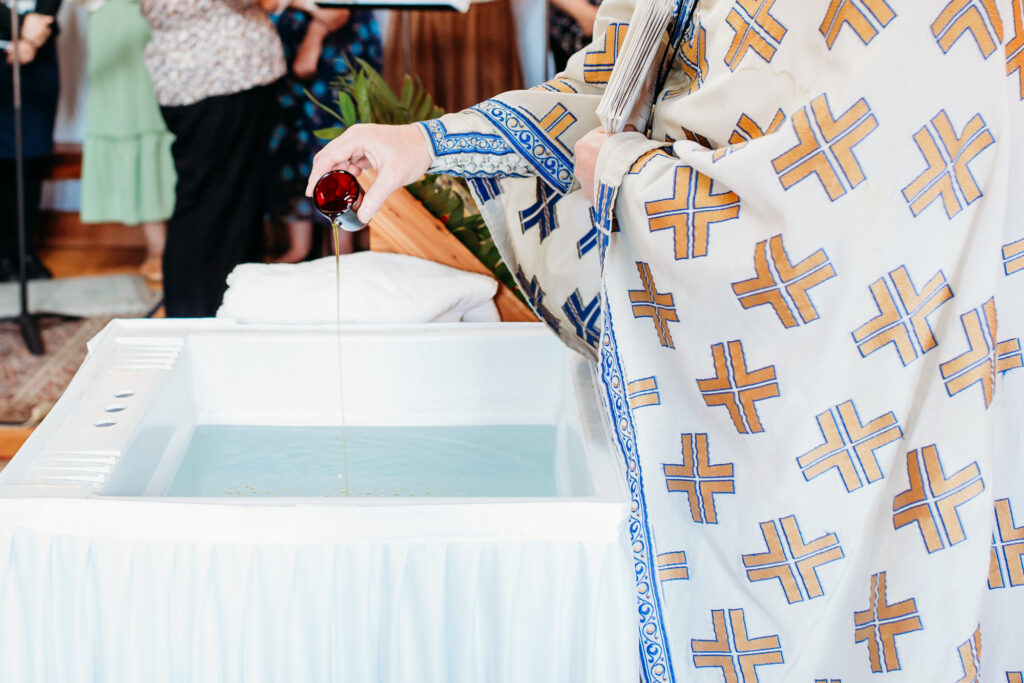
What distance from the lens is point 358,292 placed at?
5.11 ft

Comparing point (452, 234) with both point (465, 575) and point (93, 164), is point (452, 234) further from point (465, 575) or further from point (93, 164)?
point (93, 164)

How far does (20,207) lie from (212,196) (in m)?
0.53

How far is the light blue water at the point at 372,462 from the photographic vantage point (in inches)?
51.7

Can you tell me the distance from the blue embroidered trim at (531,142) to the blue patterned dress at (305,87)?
2205mm

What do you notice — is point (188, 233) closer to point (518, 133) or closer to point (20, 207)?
point (20, 207)

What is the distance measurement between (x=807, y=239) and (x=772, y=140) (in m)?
0.09

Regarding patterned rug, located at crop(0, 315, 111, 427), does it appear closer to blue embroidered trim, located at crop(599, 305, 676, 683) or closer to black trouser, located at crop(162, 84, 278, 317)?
black trouser, located at crop(162, 84, 278, 317)

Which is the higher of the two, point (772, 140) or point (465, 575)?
point (772, 140)

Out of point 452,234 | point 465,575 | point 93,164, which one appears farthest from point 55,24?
point 465,575

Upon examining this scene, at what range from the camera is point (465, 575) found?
3.29 feet

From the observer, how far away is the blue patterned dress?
10.7ft

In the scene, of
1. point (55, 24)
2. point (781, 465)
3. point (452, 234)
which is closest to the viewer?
point (781, 465)

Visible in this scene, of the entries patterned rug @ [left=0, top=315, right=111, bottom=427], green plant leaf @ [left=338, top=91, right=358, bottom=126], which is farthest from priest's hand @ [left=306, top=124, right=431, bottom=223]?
patterned rug @ [left=0, top=315, right=111, bottom=427]

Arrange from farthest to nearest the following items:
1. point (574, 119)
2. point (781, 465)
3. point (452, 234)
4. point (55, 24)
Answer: point (55, 24) → point (452, 234) → point (574, 119) → point (781, 465)
